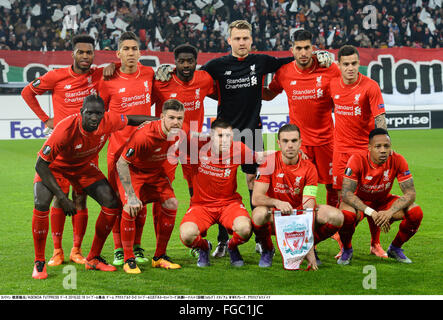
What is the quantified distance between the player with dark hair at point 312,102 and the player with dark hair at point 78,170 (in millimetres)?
1694

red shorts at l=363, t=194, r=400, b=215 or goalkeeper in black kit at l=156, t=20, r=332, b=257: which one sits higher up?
goalkeeper in black kit at l=156, t=20, r=332, b=257

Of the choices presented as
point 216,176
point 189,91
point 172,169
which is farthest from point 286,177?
point 189,91

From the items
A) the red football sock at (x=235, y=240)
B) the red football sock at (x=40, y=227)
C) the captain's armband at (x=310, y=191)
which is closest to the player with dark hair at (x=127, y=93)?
the red football sock at (x=40, y=227)

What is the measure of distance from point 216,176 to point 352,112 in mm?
1646

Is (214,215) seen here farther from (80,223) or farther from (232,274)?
(80,223)

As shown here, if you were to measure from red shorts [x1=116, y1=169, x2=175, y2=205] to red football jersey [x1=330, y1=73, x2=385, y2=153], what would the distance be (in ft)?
6.40

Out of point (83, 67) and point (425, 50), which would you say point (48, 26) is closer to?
point (425, 50)

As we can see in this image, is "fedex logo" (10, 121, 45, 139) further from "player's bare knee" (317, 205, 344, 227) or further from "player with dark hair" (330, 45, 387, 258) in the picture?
"player's bare knee" (317, 205, 344, 227)

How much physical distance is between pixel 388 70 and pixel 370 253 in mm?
12710

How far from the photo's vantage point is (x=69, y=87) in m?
6.73

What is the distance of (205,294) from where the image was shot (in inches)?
191

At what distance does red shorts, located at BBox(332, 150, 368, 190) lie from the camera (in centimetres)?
651

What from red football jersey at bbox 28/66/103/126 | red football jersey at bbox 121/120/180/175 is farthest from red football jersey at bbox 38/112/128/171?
red football jersey at bbox 28/66/103/126

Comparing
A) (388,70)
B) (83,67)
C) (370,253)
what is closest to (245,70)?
(83,67)
